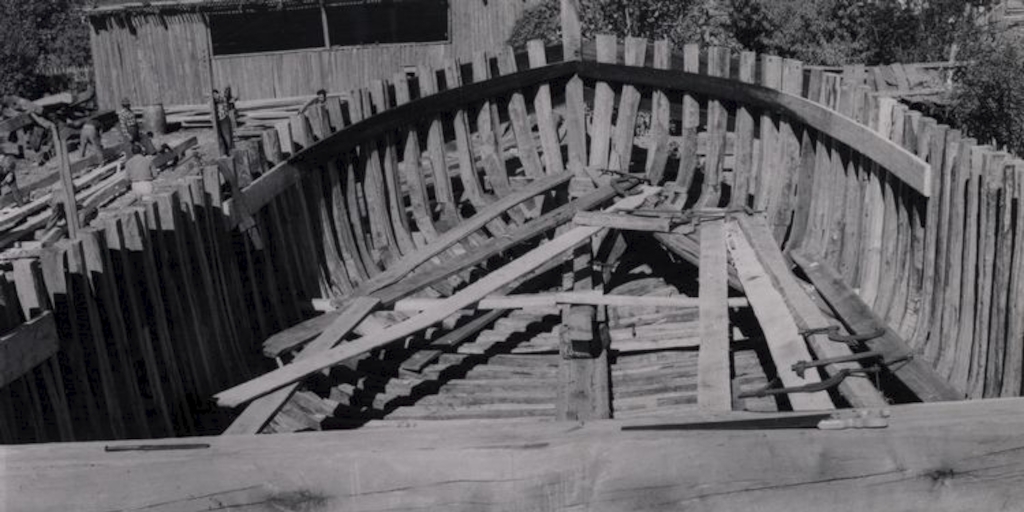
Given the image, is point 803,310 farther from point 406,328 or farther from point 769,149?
point 769,149

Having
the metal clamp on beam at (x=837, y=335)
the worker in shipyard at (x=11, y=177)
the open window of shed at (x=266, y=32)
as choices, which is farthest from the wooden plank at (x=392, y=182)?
the open window of shed at (x=266, y=32)

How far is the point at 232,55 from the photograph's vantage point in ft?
82.7

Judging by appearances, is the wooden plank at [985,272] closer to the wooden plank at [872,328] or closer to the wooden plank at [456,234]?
the wooden plank at [872,328]

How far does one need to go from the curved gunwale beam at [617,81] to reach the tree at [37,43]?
64.9ft

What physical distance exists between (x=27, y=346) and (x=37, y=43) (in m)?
33.5

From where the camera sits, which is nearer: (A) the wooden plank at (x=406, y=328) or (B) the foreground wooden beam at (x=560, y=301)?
(A) the wooden plank at (x=406, y=328)

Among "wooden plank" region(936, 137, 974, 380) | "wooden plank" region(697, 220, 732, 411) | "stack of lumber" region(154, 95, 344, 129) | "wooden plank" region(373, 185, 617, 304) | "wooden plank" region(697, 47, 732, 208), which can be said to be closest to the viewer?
"wooden plank" region(697, 220, 732, 411)

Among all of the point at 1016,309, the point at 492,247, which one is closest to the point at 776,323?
the point at 1016,309

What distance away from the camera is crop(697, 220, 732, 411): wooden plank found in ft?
15.0

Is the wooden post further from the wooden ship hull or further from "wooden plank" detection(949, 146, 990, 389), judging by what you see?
"wooden plank" detection(949, 146, 990, 389)

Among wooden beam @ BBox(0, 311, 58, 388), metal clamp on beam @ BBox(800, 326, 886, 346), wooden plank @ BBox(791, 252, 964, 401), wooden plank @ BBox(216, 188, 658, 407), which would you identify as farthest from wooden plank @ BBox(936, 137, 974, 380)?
wooden beam @ BBox(0, 311, 58, 388)

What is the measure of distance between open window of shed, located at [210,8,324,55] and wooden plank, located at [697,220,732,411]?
82.6ft

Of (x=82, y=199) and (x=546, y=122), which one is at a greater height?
(x=546, y=122)

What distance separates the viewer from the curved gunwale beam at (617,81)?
651cm
